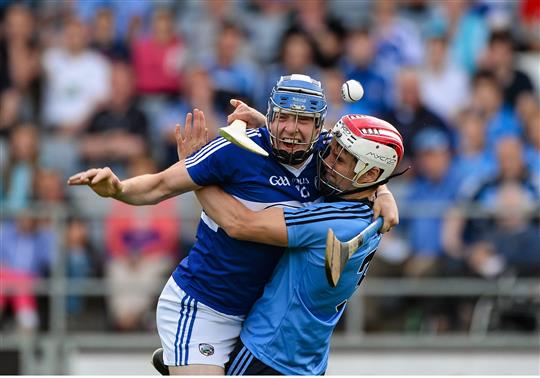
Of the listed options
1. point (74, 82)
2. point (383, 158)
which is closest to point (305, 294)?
point (383, 158)

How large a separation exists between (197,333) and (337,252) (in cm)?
97

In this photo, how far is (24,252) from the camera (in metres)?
10.3

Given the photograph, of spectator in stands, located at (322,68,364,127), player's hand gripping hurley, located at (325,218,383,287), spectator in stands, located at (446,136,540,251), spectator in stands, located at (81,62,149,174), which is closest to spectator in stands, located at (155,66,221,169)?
spectator in stands, located at (81,62,149,174)

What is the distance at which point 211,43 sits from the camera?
12789 mm

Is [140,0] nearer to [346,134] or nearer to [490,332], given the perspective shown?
[490,332]

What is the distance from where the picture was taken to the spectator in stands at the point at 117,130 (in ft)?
37.4

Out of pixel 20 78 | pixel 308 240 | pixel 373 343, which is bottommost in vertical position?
pixel 373 343

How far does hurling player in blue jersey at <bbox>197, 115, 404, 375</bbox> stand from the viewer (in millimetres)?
5801

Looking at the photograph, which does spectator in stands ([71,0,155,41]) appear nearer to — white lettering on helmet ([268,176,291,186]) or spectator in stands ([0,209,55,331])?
spectator in stands ([0,209,55,331])

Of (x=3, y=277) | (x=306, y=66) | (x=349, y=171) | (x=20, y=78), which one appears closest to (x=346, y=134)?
(x=349, y=171)

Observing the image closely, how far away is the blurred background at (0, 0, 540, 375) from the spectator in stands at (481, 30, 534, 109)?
0.02m

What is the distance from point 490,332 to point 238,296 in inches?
169

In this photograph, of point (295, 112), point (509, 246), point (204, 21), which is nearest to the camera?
point (295, 112)

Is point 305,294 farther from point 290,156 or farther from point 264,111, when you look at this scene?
point 264,111
